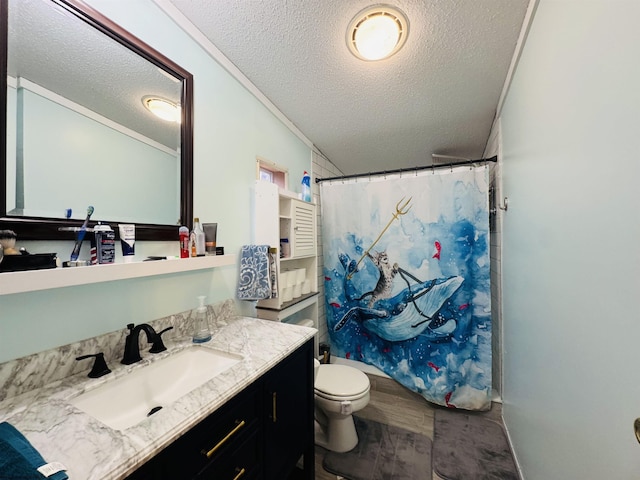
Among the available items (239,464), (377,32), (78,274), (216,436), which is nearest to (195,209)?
(78,274)

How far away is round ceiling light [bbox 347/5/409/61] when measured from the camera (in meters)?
1.13

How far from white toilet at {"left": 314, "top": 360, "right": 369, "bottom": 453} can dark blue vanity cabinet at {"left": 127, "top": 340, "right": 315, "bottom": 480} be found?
0.26m

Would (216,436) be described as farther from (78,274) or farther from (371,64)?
(371,64)

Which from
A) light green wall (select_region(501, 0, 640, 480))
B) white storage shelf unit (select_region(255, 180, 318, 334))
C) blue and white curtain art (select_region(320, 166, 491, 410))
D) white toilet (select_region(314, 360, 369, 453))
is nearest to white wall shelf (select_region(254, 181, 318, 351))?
white storage shelf unit (select_region(255, 180, 318, 334))

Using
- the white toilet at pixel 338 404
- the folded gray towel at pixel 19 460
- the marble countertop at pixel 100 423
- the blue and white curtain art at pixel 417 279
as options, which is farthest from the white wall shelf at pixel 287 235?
the folded gray towel at pixel 19 460

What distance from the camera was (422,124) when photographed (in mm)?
2047

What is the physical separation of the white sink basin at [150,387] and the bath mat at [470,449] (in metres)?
1.45

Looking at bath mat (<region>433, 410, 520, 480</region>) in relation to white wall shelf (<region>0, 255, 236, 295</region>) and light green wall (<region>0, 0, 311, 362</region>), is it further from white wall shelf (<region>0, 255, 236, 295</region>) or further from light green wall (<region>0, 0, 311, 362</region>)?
white wall shelf (<region>0, 255, 236, 295</region>)

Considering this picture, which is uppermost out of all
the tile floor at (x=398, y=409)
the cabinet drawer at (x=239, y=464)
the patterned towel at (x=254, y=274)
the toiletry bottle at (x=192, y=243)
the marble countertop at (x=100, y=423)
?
the toiletry bottle at (x=192, y=243)

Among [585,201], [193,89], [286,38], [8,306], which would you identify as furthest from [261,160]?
[585,201]

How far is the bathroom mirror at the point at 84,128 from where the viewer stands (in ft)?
2.37

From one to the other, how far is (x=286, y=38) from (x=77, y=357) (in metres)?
1.63

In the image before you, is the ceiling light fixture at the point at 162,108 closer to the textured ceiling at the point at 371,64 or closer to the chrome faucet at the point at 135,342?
the textured ceiling at the point at 371,64

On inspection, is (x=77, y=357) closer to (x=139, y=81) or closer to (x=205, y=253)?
(x=205, y=253)
